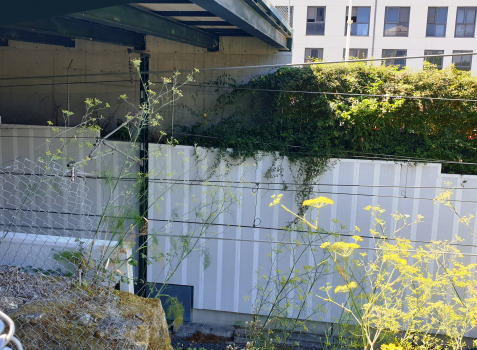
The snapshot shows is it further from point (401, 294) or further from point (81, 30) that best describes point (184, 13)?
point (401, 294)

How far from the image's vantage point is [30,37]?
6336 mm

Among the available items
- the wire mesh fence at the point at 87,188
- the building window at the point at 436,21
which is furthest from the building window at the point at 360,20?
the wire mesh fence at the point at 87,188

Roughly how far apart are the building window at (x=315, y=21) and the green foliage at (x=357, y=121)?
686cm

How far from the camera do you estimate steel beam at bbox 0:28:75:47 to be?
573 centimetres

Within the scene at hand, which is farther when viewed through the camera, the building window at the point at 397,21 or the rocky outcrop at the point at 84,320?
the building window at the point at 397,21

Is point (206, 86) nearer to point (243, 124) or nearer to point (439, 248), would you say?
point (243, 124)

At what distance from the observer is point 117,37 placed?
20.8 feet

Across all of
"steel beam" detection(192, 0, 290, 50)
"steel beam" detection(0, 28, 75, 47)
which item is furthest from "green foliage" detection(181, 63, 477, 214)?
"steel beam" detection(0, 28, 75, 47)

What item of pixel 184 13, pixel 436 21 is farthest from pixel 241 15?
pixel 436 21

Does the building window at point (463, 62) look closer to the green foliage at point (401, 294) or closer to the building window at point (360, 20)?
the building window at point (360, 20)

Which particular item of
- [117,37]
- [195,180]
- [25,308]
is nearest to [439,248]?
[195,180]

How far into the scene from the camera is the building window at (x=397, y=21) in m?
12.4

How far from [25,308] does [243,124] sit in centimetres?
579

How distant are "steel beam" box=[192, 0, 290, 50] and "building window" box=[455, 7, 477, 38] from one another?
9.19m
